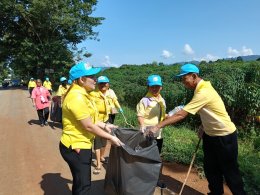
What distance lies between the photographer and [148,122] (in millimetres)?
5438

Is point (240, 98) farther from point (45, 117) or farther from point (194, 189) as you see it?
point (45, 117)

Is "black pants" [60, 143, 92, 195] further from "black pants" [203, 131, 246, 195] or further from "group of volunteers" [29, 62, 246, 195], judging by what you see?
"black pants" [203, 131, 246, 195]

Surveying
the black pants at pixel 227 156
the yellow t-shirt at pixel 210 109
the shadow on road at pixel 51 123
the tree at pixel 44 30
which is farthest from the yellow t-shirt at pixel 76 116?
the tree at pixel 44 30

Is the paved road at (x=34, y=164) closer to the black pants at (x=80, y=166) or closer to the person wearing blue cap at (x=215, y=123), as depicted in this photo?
the person wearing blue cap at (x=215, y=123)

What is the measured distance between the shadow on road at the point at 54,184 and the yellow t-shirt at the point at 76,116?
1854mm

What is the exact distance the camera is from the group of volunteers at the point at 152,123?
12.6 feet

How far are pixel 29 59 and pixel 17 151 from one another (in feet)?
94.6

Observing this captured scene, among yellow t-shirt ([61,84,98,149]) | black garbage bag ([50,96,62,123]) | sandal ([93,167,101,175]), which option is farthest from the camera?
black garbage bag ([50,96,62,123])

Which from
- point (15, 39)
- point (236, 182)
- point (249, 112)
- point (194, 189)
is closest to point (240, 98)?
point (249, 112)

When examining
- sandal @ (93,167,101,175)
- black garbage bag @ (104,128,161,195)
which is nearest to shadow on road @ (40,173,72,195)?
sandal @ (93,167,101,175)

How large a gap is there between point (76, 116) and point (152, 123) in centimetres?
196

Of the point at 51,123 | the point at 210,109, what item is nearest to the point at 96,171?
the point at 210,109

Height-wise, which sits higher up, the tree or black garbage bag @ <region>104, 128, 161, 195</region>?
the tree

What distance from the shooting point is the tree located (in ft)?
115
